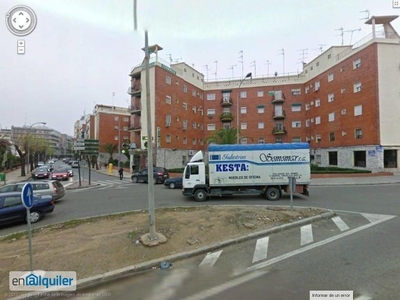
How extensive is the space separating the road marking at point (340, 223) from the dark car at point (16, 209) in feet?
34.8

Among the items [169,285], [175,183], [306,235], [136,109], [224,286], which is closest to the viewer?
[224,286]

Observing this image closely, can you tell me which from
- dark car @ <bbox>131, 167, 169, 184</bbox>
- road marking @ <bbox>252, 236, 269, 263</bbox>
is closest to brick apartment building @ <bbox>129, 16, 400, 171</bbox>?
dark car @ <bbox>131, 167, 169, 184</bbox>

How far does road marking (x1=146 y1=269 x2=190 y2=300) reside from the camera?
11.9 feet

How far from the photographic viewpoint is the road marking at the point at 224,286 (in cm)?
356

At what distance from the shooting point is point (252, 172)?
1270cm

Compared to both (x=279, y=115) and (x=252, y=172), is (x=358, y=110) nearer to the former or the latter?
(x=279, y=115)

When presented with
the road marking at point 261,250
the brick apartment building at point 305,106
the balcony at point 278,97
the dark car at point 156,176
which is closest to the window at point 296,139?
the brick apartment building at point 305,106

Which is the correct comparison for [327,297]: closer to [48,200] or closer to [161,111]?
[48,200]

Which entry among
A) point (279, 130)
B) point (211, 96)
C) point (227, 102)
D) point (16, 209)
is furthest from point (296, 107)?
point (16, 209)

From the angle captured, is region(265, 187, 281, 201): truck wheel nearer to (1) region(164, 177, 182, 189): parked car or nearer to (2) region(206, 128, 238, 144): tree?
(1) region(164, 177, 182, 189): parked car

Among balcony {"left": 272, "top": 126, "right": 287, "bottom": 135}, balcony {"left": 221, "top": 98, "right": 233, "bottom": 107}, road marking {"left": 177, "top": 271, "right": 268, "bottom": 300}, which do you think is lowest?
road marking {"left": 177, "top": 271, "right": 268, "bottom": 300}

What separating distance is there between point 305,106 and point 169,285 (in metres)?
42.9

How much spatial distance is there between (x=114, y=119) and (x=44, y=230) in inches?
2181

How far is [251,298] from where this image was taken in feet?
11.4
